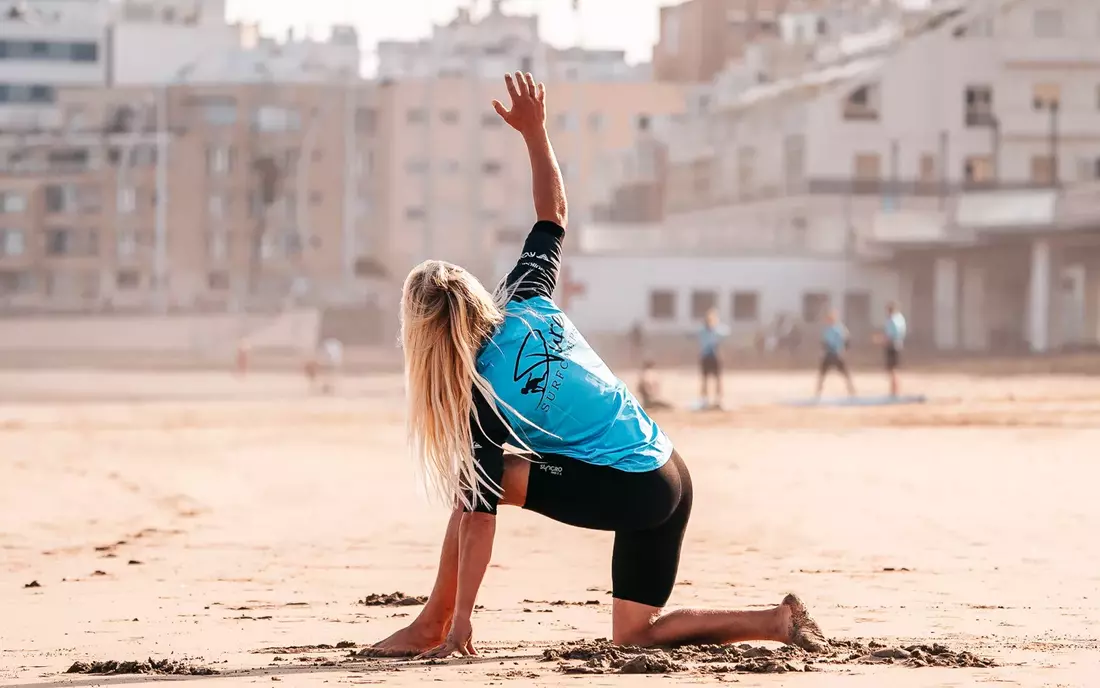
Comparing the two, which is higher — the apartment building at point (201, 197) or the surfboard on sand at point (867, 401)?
the apartment building at point (201, 197)

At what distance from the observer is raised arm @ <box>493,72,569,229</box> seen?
247 inches

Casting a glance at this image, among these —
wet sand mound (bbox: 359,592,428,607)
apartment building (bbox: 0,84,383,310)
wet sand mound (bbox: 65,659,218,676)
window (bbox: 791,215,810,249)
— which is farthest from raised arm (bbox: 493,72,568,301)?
A: apartment building (bbox: 0,84,383,310)

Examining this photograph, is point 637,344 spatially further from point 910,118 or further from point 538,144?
point 538,144

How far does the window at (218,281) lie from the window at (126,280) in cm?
325

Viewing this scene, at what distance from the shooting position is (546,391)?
19.6 ft

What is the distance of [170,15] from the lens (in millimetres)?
101125

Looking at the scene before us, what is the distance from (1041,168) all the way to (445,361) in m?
60.3

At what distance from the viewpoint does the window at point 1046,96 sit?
63.9 metres

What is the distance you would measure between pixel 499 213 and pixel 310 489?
235 feet

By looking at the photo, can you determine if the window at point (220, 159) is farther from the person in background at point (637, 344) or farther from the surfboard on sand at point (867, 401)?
the surfboard on sand at point (867, 401)

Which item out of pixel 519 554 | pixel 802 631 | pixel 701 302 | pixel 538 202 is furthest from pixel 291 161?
pixel 802 631

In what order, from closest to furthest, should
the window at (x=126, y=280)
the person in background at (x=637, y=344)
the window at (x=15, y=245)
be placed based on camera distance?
the person in background at (x=637, y=344) → the window at (x=126, y=280) → the window at (x=15, y=245)

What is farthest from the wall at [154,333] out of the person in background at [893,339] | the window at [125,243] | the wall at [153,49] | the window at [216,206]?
the person in background at [893,339]

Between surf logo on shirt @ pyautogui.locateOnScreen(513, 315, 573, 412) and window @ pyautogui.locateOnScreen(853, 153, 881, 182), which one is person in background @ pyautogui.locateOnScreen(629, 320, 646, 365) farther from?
surf logo on shirt @ pyautogui.locateOnScreen(513, 315, 573, 412)
